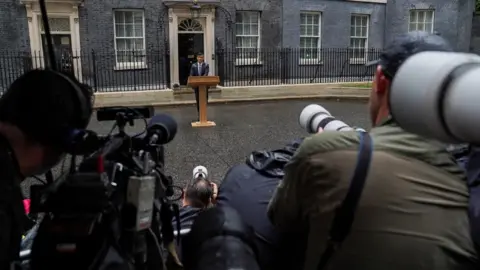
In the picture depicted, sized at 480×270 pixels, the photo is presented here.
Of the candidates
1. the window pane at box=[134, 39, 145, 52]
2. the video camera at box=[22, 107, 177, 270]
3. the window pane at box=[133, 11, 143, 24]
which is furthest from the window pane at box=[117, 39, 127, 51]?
the video camera at box=[22, 107, 177, 270]

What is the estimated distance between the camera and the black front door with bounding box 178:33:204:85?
A: 19.7 meters

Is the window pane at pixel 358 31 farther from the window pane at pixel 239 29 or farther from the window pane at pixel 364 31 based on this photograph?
the window pane at pixel 239 29

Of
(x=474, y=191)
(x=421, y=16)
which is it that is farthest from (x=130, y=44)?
(x=474, y=191)

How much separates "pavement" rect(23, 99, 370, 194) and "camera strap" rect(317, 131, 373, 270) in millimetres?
3269

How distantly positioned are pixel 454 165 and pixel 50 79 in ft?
4.33

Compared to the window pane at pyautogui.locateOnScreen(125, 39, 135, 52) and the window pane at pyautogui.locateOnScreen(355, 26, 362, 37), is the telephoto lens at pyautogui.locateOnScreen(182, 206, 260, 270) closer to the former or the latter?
the window pane at pyautogui.locateOnScreen(125, 39, 135, 52)

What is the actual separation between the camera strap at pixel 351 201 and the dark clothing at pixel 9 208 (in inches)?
36.8

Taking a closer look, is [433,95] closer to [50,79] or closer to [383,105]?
[383,105]

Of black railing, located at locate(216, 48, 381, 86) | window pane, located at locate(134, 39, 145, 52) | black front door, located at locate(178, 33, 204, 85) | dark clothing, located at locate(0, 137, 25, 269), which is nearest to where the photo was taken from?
dark clothing, located at locate(0, 137, 25, 269)

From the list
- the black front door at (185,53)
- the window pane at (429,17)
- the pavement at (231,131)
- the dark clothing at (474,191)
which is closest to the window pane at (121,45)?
the black front door at (185,53)

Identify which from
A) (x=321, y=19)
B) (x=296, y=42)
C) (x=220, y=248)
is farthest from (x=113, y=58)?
(x=220, y=248)

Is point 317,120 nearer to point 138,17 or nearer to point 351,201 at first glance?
point 351,201

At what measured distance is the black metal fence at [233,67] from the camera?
703 inches

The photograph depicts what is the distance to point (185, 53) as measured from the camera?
19.8 m
